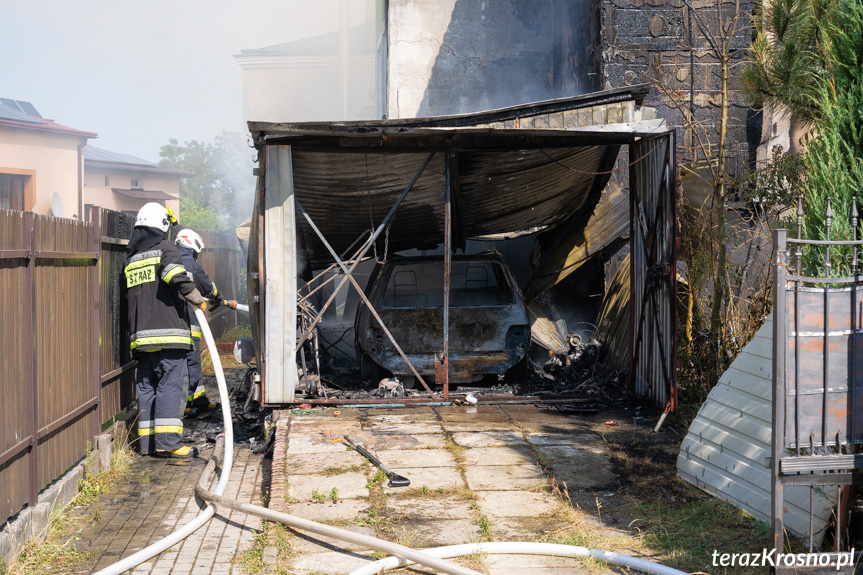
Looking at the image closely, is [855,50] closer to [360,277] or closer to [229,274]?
[360,277]

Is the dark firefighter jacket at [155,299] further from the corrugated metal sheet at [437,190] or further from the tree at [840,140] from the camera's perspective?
the tree at [840,140]

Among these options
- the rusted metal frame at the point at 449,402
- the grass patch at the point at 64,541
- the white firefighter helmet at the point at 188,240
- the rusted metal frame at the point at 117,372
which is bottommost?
the grass patch at the point at 64,541

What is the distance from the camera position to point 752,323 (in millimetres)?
6906

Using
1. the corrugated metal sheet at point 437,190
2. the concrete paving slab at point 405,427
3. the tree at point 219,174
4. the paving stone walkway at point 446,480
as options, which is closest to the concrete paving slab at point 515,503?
the paving stone walkway at point 446,480

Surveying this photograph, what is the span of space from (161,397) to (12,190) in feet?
69.0

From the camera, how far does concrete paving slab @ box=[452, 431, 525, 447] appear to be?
593 centimetres

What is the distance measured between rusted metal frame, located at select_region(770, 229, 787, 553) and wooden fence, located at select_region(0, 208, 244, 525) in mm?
3839

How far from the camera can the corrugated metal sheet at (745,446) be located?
389cm

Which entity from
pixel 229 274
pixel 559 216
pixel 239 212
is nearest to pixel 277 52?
pixel 239 212

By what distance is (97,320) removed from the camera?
19.7 feet

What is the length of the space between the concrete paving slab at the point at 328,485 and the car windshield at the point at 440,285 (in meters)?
3.48

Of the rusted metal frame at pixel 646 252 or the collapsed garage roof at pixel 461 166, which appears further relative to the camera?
the rusted metal frame at pixel 646 252

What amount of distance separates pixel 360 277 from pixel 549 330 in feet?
15.5

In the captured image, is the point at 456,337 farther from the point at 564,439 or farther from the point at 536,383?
the point at 564,439
